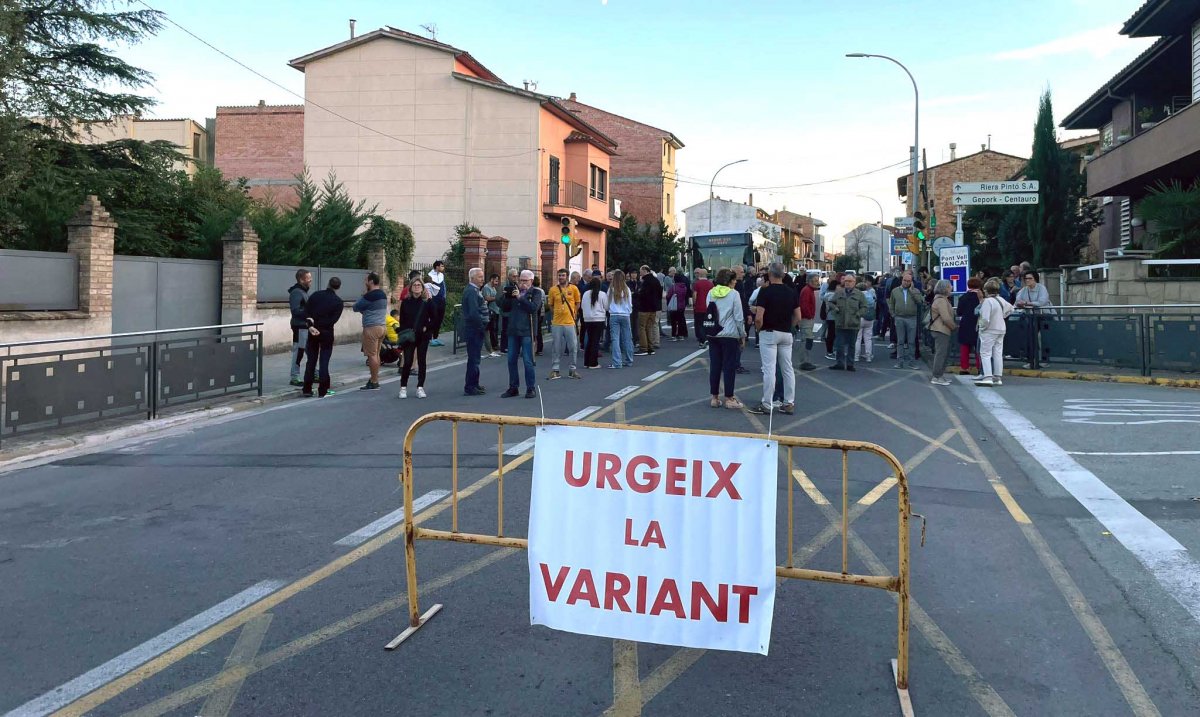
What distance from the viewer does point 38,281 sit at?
15164 millimetres

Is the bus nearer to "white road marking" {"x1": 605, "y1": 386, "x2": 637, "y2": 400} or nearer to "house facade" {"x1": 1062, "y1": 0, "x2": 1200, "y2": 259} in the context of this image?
"house facade" {"x1": 1062, "y1": 0, "x2": 1200, "y2": 259}

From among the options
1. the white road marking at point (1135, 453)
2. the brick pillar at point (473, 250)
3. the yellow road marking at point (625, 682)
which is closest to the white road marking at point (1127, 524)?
the white road marking at point (1135, 453)

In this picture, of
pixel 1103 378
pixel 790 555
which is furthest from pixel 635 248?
pixel 790 555

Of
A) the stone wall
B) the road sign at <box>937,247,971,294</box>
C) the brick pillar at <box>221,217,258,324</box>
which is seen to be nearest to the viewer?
the stone wall

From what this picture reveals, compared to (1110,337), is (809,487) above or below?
below

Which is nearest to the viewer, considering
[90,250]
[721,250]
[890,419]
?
[890,419]

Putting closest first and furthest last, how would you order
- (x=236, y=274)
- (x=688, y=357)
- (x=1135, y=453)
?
(x=1135, y=453)
(x=236, y=274)
(x=688, y=357)

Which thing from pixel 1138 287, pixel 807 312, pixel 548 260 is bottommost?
pixel 807 312

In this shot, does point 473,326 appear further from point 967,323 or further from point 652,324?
point 967,323

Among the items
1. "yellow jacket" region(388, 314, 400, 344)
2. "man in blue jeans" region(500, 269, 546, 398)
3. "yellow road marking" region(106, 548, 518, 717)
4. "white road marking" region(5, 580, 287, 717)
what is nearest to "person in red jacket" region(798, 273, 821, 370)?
"man in blue jeans" region(500, 269, 546, 398)

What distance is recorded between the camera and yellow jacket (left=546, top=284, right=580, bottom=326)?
592 inches

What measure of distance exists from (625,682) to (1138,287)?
18.3 meters

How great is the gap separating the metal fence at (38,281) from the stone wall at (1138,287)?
19.2 m

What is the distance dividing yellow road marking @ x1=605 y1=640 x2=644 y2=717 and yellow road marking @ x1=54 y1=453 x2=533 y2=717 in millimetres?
1779
